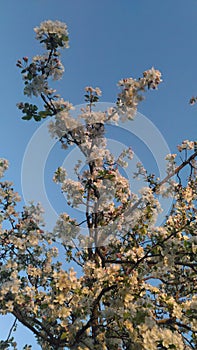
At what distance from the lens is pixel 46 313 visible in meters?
7.05

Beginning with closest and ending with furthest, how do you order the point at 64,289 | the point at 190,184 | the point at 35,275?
the point at 64,289, the point at 35,275, the point at 190,184

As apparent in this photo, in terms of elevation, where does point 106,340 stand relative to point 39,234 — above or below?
below

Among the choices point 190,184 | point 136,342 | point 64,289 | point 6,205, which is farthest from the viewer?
point 190,184

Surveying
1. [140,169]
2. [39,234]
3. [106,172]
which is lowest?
[39,234]

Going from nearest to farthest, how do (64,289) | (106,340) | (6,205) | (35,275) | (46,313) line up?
(64,289) → (106,340) → (46,313) → (35,275) → (6,205)

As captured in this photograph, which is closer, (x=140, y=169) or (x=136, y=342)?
(x=136, y=342)

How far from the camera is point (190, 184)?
936cm

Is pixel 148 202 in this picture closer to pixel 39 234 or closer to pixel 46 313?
pixel 39 234

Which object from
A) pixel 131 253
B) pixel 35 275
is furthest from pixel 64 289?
pixel 35 275

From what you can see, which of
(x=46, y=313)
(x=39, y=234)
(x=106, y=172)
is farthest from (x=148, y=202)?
(x=46, y=313)

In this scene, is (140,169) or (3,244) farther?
(140,169)

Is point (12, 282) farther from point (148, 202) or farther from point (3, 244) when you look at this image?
point (148, 202)

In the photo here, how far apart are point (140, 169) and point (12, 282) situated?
4847 mm

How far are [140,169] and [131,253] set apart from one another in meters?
3.65
